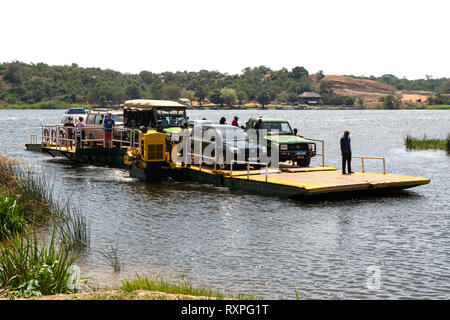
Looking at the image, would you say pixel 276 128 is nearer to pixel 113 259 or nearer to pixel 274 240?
pixel 274 240

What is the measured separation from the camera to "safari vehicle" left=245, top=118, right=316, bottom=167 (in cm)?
2519

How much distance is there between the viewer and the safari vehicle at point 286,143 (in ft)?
82.6

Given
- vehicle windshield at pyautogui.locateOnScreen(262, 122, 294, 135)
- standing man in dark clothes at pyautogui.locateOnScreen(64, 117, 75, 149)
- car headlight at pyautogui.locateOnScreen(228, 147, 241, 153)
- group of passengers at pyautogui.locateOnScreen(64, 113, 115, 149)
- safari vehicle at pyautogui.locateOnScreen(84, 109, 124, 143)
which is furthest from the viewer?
standing man in dark clothes at pyautogui.locateOnScreen(64, 117, 75, 149)

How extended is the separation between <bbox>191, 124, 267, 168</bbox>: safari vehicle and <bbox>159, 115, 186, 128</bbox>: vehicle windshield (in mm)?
3144

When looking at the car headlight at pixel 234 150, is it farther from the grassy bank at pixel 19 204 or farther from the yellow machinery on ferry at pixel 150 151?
the grassy bank at pixel 19 204

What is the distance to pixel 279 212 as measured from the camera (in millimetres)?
18812

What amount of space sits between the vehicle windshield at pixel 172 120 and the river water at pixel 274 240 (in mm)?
3514

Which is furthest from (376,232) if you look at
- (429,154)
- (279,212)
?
(429,154)

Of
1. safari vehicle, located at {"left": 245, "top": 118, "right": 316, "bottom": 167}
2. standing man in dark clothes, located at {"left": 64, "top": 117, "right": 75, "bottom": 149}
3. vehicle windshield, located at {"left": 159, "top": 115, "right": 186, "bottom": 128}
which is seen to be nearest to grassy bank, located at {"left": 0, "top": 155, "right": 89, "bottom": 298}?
vehicle windshield, located at {"left": 159, "top": 115, "right": 186, "bottom": 128}

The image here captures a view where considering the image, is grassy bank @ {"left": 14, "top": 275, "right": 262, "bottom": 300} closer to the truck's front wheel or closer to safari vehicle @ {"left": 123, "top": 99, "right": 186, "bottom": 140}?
the truck's front wheel

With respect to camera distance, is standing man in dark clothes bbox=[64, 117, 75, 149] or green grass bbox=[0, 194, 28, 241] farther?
standing man in dark clothes bbox=[64, 117, 75, 149]

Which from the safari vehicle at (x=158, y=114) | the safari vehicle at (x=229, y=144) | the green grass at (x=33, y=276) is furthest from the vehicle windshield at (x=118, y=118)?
the green grass at (x=33, y=276)

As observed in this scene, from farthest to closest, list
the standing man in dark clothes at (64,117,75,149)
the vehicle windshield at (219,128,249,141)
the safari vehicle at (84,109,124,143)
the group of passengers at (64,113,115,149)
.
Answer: the standing man in dark clothes at (64,117,75,149) < the safari vehicle at (84,109,124,143) < the group of passengers at (64,113,115,149) < the vehicle windshield at (219,128,249,141)
